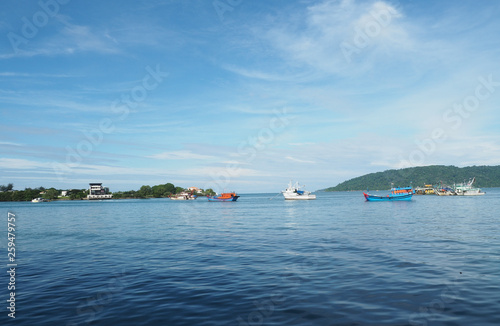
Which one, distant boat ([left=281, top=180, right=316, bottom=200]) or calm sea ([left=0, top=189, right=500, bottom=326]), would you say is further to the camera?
distant boat ([left=281, top=180, right=316, bottom=200])

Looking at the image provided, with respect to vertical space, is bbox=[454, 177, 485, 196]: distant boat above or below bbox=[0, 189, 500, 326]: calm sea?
above

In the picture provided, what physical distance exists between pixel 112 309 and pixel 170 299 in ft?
7.73

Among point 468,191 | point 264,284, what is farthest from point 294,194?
point 264,284

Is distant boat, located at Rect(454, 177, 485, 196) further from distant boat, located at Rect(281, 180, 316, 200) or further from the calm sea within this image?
the calm sea

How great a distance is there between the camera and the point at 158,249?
2744cm

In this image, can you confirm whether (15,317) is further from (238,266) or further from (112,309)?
(238,266)

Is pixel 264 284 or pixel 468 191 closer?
pixel 264 284

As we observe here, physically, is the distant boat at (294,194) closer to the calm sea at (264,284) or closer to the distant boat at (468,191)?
the distant boat at (468,191)

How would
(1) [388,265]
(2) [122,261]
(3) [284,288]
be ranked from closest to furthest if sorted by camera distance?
(3) [284,288] < (1) [388,265] < (2) [122,261]

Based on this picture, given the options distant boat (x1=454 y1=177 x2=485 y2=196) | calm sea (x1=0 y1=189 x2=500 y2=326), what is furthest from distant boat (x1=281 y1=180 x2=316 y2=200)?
calm sea (x1=0 y1=189 x2=500 y2=326)

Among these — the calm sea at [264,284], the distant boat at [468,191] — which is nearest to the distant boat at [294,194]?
the distant boat at [468,191]

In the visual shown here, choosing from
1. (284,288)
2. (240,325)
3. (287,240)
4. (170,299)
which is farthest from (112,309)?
(287,240)

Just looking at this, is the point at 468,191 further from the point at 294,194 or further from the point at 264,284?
the point at 264,284

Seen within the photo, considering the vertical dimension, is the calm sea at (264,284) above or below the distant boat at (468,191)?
below
